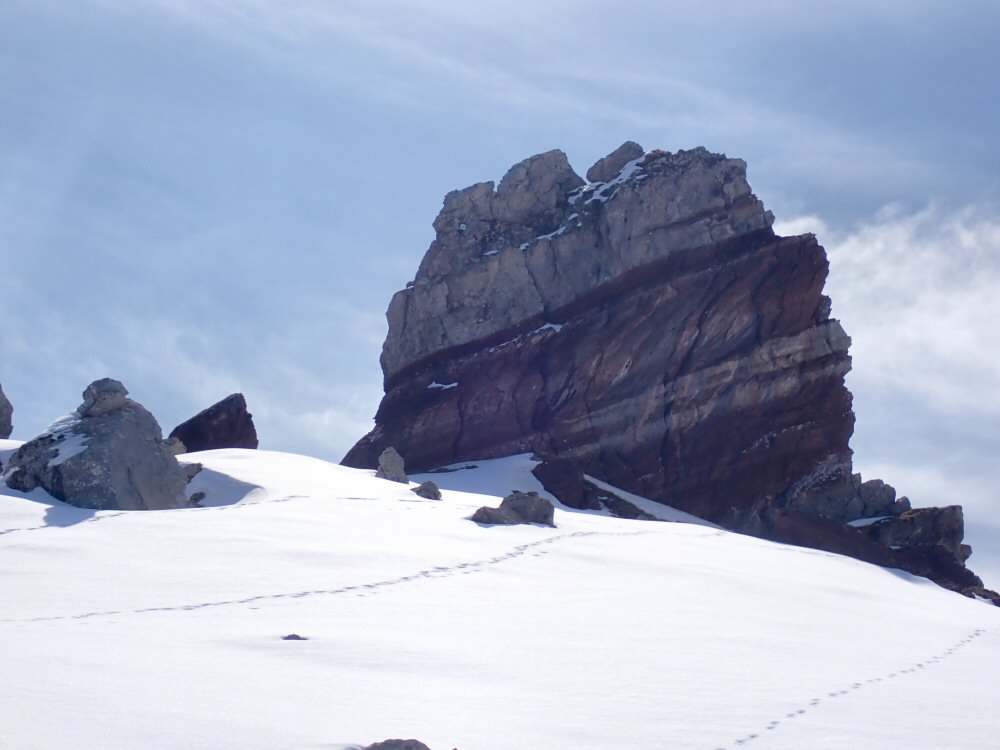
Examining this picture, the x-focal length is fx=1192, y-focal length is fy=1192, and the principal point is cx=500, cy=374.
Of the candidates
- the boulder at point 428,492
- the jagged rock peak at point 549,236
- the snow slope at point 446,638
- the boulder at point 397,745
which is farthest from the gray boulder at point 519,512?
the jagged rock peak at point 549,236

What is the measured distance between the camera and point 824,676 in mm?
13398

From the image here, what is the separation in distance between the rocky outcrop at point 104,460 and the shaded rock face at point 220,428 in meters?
17.3

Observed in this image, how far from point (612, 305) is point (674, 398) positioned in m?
5.46

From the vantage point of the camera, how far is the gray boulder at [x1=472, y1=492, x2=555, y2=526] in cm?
2544

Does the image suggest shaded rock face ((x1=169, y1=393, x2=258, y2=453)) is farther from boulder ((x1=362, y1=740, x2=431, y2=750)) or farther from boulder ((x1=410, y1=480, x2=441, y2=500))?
boulder ((x1=362, y1=740, x2=431, y2=750))

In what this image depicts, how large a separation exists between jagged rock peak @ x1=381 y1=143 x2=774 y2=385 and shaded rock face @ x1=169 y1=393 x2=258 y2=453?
49.2 ft

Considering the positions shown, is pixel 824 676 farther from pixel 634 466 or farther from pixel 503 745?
pixel 634 466

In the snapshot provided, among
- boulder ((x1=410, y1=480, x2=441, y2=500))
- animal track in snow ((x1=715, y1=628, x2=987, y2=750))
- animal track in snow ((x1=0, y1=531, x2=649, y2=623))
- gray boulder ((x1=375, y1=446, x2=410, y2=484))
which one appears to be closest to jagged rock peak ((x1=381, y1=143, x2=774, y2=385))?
gray boulder ((x1=375, y1=446, x2=410, y2=484))

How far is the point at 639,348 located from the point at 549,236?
307 inches

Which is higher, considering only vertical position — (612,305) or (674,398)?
(612,305)

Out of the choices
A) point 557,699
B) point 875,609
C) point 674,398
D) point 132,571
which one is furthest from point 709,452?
point 557,699

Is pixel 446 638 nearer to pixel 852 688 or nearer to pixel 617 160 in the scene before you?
pixel 852 688

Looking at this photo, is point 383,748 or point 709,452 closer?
point 383,748

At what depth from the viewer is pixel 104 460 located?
24.7 meters
